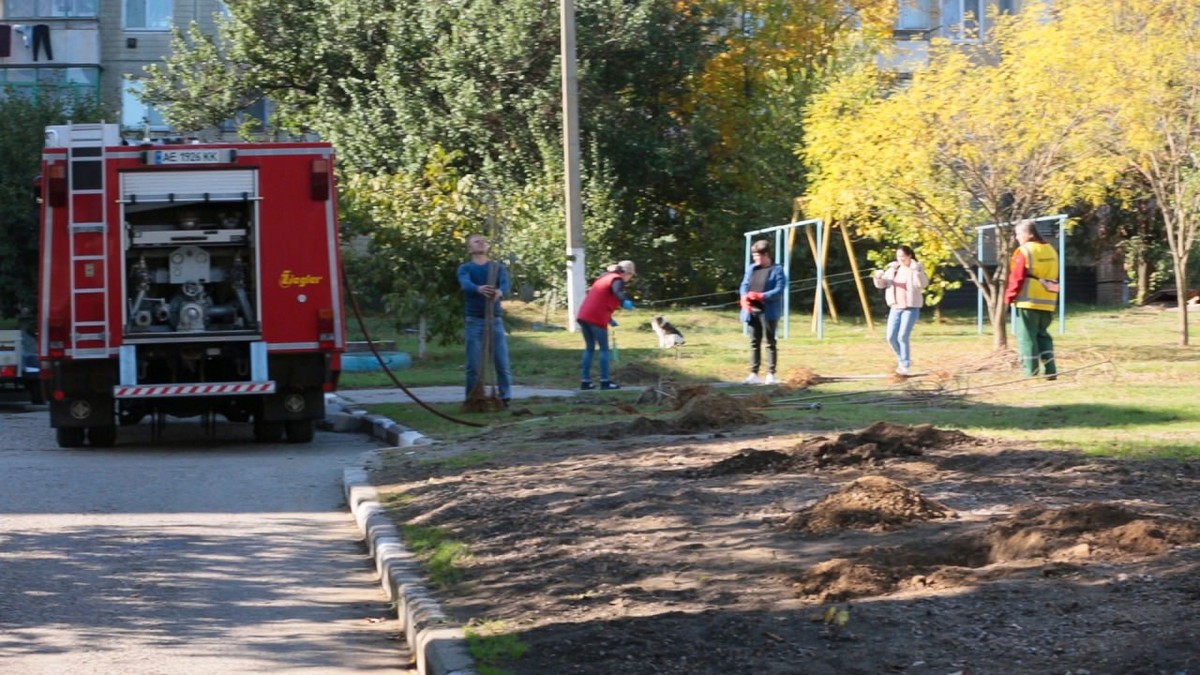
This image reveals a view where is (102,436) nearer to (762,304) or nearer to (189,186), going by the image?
(189,186)

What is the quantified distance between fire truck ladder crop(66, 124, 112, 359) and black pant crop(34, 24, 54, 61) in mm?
26638

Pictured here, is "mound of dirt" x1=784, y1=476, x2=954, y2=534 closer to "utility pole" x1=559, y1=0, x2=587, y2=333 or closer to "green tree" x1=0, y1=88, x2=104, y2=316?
"utility pole" x1=559, y1=0, x2=587, y2=333

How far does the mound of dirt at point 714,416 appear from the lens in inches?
533

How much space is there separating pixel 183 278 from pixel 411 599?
8984 mm

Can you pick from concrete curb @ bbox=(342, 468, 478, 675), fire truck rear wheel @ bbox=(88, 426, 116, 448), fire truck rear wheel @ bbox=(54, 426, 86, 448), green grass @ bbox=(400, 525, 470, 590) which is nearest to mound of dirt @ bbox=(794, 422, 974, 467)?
green grass @ bbox=(400, 525, 470, 590)

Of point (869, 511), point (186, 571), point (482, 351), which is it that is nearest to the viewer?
point (869, 511)

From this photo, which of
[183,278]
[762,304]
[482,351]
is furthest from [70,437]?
[762,304]

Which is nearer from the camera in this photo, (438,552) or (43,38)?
(438,552)

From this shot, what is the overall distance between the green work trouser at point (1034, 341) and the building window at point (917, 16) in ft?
95.7

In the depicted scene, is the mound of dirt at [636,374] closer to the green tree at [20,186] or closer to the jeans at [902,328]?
the jeans at [902,328]

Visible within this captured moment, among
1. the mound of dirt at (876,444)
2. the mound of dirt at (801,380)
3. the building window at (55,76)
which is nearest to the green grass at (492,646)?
the mound of dirt at (876,444)

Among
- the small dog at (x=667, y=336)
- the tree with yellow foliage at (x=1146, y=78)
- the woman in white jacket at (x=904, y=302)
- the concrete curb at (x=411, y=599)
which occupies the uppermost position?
the tree with yellow foliage at (x=1146, y=78)

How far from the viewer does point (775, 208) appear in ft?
115

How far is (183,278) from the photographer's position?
1570 centimetres
